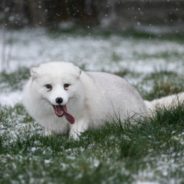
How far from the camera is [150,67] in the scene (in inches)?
462

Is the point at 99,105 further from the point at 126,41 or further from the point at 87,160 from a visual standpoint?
the point at 126,41

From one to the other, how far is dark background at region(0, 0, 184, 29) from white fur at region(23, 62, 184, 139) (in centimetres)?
1094

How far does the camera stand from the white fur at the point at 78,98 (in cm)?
580

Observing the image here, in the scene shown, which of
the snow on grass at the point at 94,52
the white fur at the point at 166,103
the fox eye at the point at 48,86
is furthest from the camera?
the snow on grass at the point at 94,52

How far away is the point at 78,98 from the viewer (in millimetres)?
5953

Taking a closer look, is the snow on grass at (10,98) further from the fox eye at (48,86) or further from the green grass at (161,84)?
the fox eye at (48,86)

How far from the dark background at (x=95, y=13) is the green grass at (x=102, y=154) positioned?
38.3 ft

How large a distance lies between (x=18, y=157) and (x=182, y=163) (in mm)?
1147

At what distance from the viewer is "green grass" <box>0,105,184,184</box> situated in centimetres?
430

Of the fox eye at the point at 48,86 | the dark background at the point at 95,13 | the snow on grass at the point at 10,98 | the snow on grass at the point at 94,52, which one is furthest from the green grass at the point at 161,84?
the dark background at the point at 95,13

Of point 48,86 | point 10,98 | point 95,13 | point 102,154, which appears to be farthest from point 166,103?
point 95,13

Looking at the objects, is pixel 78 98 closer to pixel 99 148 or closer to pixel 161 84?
pixel 99 148

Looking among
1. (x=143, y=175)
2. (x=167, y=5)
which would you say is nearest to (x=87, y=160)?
(x=143, y=175)

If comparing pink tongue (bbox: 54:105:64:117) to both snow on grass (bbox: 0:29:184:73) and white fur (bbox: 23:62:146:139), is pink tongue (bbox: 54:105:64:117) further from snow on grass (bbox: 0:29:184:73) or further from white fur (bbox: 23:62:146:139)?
snow on grass (bbox: 0:29:184:73)
